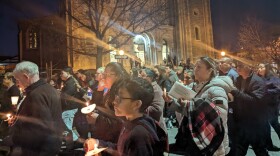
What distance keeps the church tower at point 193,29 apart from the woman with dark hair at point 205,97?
105 ft

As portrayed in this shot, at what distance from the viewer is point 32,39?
1177 inches

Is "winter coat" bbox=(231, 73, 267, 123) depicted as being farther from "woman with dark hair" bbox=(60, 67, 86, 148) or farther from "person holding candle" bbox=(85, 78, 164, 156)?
"woman with dark hair" bbox=(60, 67, 86, 148)

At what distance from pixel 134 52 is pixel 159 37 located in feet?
13.4

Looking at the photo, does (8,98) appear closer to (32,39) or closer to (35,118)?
(35,118)

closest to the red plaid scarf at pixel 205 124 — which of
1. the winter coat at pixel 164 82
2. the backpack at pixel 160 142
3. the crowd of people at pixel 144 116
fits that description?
the crowd of people at pixel 144 116

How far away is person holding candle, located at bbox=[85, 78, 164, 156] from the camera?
2.26 metres

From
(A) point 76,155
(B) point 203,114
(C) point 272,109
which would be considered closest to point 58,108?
(B) point 203,114

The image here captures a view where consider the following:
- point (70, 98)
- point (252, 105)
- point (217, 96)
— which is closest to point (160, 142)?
point (217, 96)

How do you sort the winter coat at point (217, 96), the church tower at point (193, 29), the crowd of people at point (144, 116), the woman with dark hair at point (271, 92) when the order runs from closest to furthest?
1. the crowd of people at point (144, 116)
2. the winter coat at point (217, 96)
3. the woman with dark hair at point (271, 92)
4. the church tower at point (193, 29)

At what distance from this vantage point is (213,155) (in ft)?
Answer: 10.7

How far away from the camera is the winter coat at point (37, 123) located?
3.53 m

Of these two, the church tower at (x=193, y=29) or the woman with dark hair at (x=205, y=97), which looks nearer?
the woman with dark hair at (x=205, y=97)

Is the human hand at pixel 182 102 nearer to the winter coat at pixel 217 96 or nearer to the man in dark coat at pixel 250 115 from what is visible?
the winter coat at pixel 217 96

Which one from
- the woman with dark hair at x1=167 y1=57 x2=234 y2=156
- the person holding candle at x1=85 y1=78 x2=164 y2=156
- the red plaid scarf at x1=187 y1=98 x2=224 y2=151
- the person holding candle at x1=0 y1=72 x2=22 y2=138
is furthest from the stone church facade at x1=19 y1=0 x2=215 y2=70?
the person holding candle at x1=85 y1=78 x2=164 y2=156
